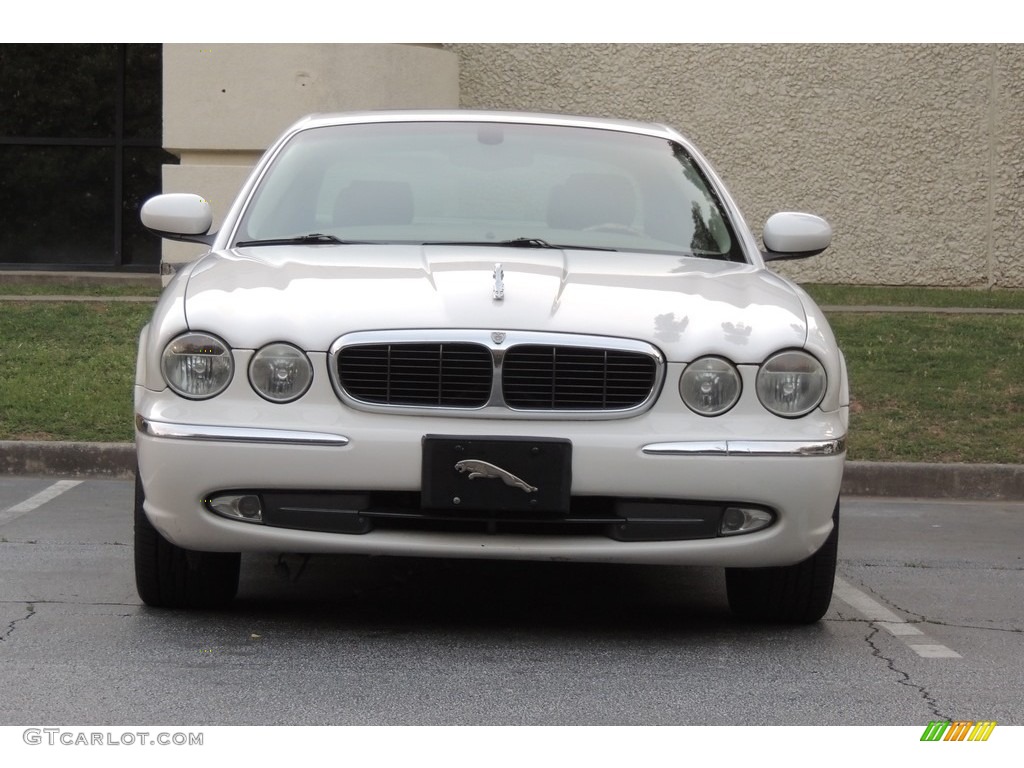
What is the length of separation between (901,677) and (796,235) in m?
1.90

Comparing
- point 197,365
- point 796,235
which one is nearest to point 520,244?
point 796,235

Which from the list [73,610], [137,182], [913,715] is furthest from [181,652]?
[137,182]

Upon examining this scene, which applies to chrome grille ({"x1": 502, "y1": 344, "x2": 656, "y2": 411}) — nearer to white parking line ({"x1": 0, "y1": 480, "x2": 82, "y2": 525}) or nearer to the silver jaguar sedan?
the silver jaguar sedan

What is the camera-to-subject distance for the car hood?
446 centimetres

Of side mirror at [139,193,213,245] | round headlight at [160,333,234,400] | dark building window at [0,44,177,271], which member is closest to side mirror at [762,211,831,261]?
side mirror at [139,193,213,245]

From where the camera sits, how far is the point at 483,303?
4.51m

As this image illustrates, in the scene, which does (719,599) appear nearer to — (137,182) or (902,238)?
(902,238)

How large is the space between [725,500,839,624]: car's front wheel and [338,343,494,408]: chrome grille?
1151mm

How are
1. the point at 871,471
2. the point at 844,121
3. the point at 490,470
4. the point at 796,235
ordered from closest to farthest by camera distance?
the point at 490,470 < the point at 796,235 < the point at 871,471 < the point at 844,121

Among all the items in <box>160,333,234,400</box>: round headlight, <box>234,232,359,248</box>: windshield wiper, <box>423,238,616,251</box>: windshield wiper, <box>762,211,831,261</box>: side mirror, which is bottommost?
<box>160,333,234,400</box>: round headlight

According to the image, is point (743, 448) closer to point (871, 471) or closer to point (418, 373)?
point (418, 373)

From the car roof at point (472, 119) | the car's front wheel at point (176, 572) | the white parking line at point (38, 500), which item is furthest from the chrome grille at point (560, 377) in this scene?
the white parking line at point (38, 500)

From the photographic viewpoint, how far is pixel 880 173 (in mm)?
15211

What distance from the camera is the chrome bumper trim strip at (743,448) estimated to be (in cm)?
440
